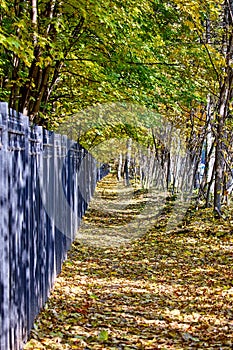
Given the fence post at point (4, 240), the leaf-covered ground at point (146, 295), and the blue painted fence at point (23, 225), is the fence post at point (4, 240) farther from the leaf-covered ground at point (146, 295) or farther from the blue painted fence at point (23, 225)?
the leaf-covered ground at point (146, 295)

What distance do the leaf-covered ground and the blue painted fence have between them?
0.41 m

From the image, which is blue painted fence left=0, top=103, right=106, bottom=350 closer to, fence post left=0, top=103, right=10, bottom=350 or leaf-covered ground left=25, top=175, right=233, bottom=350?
fence post left=0, top=103, right=10, bottom=350

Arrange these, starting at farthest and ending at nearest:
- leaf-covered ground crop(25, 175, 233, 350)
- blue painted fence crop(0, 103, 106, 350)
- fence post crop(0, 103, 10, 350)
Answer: leaf-covered ground crop(25, 175, 233, 350)
blue painted fence crop(0, 103, 106, 350)
fence post crop(0, 103, 10, 350)

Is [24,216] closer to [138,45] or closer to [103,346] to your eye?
[103,346]

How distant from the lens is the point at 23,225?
15.0ft

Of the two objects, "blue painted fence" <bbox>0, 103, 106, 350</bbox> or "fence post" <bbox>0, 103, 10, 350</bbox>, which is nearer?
"fence post" <bbox>0, 103, 10, 350</bbox>

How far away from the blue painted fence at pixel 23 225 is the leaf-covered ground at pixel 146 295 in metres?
0.41

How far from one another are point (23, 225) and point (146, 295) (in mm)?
3271

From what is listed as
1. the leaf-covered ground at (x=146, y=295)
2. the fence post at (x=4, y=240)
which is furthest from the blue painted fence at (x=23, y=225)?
the leaf-covered ground at (x=146, y=295)

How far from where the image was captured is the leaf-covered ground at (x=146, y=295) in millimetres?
5289

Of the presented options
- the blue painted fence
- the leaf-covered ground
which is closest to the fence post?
the blue painted fence

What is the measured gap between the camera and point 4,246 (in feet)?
12.2

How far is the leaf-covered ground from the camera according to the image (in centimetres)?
529

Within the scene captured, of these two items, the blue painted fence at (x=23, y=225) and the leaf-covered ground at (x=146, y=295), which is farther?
the leaf-covered ground at (x=146, y=295)
